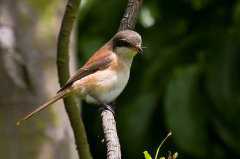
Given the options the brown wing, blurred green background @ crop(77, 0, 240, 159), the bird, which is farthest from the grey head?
blurred green background @ crop(77, 0, 240, 159)

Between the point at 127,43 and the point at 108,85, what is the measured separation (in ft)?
1.19

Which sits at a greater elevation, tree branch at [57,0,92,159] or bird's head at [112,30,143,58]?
bird's head at [112,30,143,58]

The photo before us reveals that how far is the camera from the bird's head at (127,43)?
4.06m

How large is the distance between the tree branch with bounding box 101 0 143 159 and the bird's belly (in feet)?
1.46

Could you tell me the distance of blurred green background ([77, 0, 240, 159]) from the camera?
5113mm

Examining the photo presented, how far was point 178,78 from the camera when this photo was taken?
520cm

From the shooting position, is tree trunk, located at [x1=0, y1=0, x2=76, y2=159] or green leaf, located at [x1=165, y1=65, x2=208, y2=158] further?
green leaf, located at [x1=165, y1=65, x2=208, y2=158]

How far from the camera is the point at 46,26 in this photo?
4.57 metres

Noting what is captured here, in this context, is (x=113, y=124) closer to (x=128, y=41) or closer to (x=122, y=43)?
(x=128, y=41)

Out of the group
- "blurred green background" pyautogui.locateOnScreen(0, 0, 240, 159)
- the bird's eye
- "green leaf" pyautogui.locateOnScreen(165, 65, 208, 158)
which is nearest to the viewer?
the bird's eye

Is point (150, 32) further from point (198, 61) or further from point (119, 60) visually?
point (119, 60)

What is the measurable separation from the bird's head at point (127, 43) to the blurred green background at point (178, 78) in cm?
64

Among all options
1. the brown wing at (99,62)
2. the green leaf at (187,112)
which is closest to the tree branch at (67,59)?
the brown wing at (99,62)

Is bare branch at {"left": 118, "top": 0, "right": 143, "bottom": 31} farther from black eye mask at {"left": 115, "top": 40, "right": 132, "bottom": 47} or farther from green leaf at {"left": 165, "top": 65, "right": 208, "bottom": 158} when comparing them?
green leaf at {"left": 165, "top": 65, "right": 208, "bottom": 158}
